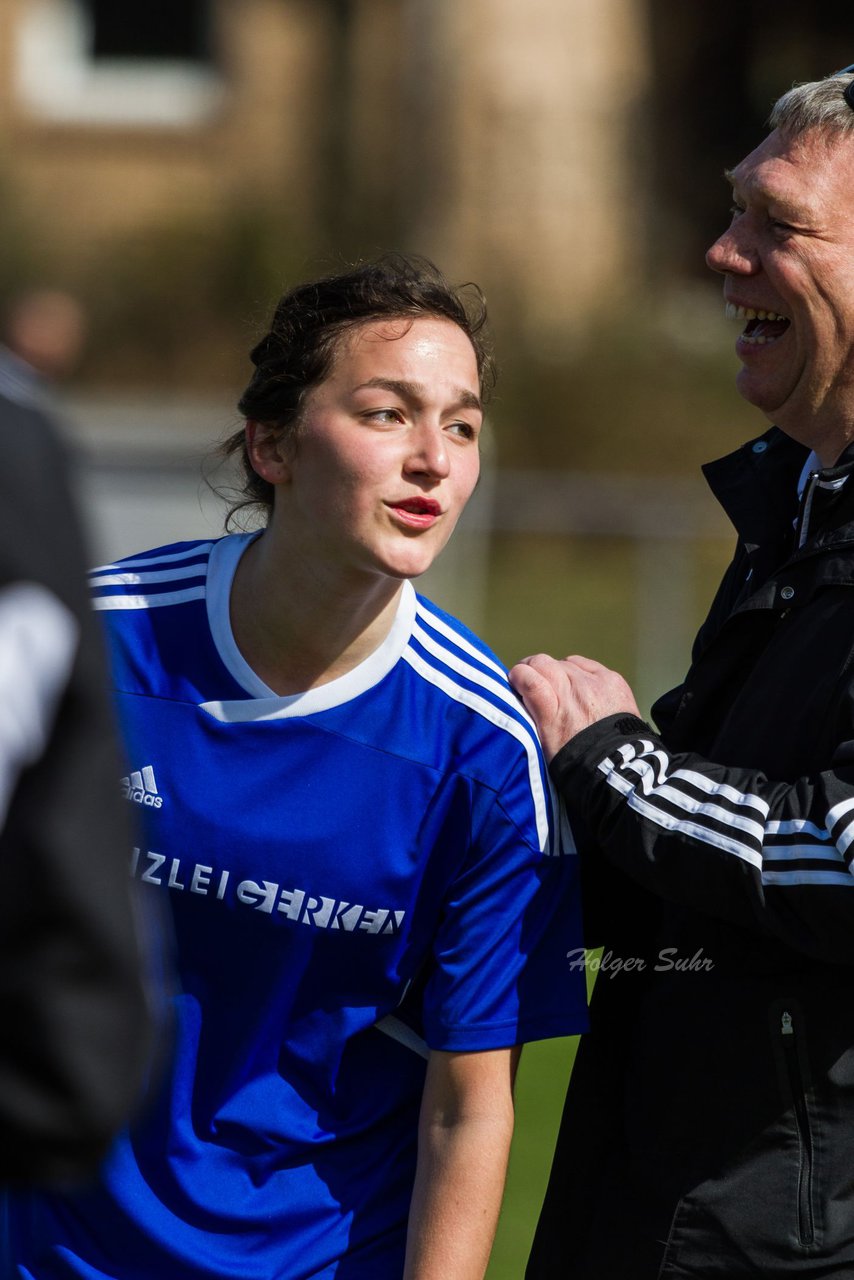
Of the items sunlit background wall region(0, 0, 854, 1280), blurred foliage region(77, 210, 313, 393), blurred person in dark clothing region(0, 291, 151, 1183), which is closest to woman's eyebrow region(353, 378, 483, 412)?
blurred person in dark clothing region(0, 291, 151, 1183)

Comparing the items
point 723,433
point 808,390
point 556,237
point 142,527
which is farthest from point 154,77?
point 808,390

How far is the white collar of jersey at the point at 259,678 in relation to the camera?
2.65 m

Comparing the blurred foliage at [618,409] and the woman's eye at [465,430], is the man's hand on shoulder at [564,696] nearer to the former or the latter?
the woman's eye at [465,430]

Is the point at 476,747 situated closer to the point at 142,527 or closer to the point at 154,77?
the point at 142,527

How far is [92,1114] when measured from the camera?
1.21 meters

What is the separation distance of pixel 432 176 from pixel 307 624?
Result: 1818cm

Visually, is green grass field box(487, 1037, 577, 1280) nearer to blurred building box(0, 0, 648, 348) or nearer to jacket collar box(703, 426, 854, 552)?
jacket collar box(703, 426, 854, 552)

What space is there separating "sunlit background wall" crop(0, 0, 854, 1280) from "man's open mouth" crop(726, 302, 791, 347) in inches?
539

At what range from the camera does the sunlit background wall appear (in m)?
18.3

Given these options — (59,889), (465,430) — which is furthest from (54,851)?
(465,430)

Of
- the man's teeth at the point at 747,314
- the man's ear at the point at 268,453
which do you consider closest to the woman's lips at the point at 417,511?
the man's ear at the point at 268,453

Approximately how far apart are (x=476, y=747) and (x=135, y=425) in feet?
36.8

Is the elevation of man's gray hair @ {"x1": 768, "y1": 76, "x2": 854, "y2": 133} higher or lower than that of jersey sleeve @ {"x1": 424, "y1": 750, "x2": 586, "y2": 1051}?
higher

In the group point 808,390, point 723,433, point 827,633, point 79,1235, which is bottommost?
point 723,433
